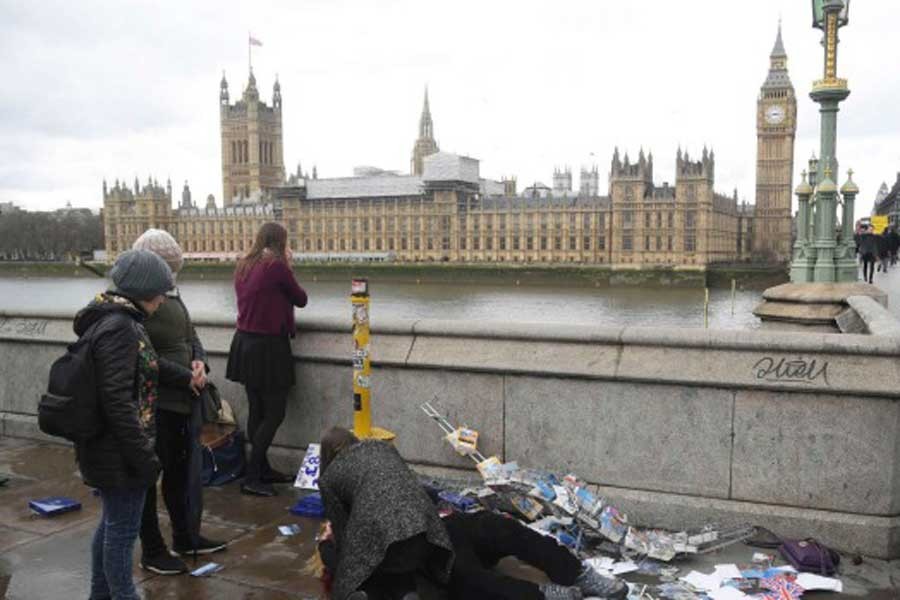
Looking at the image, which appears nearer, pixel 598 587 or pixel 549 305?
pixel 598 587

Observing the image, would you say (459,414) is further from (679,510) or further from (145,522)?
(145,522)

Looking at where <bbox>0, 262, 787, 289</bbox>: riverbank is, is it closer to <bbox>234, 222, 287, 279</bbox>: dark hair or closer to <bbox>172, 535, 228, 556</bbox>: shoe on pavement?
<bbox>234, 222, 287, 279</bbox>: dark hair

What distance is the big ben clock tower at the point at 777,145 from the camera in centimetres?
10050

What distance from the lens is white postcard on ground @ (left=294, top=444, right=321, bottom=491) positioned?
5199 millimetres

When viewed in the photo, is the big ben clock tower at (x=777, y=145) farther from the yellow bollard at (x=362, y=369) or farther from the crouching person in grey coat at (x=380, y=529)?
the crouching person in grey coat at (x=380, y=529)

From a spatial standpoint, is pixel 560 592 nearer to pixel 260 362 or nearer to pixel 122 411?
pixel 122 411

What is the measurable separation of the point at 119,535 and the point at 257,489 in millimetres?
1884

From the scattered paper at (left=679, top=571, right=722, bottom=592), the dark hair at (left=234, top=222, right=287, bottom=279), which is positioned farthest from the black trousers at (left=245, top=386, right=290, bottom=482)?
the scattered paper at (left=679, top=571, right=722, bottom=592)

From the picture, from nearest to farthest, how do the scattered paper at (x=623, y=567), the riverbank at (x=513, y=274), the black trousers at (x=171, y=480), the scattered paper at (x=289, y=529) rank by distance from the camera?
the scattered paper at (x=623, y=567) → the black trousers at (x=171, y=480) → the scattered paper at (x=289, y=529) → the riverbank at (x=513, y=274)

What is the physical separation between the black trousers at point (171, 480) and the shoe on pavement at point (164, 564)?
3 cm

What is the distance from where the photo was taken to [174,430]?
4168 millimetres

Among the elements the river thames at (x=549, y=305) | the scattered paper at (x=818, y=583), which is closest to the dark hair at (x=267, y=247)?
the scattered paper at (x=818, y=583)

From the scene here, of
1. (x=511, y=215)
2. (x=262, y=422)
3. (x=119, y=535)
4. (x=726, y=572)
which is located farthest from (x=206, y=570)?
(x=511, y=215)

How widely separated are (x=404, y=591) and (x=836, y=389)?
8.08 feet
